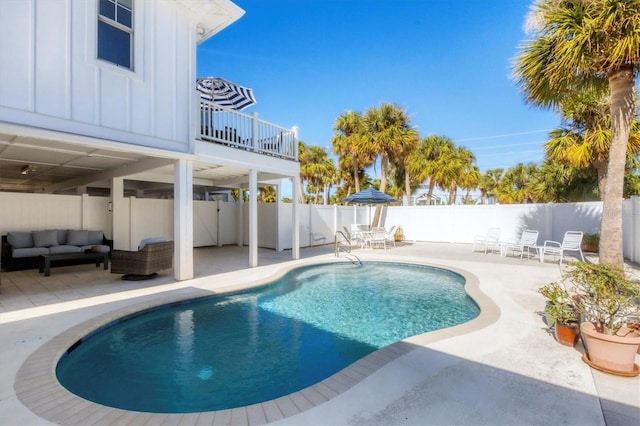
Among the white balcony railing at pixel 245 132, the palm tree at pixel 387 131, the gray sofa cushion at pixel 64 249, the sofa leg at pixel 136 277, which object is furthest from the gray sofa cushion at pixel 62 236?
the palm tree at pixel 387 131

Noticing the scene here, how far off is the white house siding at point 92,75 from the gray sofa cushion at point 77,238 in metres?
5.08

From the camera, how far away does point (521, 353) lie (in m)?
3.60

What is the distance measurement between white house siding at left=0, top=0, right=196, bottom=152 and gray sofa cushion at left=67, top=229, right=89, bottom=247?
5.08 m

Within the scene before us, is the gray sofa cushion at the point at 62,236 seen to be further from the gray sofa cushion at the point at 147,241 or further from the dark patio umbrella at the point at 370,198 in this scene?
the dark patio umbrella at the point at 370,198

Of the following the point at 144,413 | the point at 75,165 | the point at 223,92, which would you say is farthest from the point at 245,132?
the point at 144,413

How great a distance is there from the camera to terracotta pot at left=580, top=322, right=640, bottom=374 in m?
3.08

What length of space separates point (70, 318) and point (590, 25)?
10341mm

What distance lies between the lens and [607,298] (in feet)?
10.8

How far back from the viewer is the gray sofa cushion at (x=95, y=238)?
9.81m

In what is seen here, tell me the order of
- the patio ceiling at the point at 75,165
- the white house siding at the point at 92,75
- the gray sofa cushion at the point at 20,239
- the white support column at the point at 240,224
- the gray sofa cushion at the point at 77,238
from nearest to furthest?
the white house siding at the point at 92,75 → the patio ceiling at the point at 75,165 → the gray sofa cushion at the point at 20,239 → the gray sofa cushion at the point at 77,238 → the white support column at the point at 240,224

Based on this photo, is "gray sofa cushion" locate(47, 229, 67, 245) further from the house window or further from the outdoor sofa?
the house window

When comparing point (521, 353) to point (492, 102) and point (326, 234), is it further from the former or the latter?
point (492, 102)

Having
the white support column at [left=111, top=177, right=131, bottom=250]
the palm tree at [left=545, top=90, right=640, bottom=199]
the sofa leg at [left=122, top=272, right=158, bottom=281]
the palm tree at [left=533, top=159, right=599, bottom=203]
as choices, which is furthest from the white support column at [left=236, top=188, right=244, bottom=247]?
the palm tree at [left=533, top=159, right=599, bottom=203]

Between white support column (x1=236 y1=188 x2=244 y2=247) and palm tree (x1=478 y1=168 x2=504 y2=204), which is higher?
palm tree (x1=478 y1=168 x2=504 y2=204)
